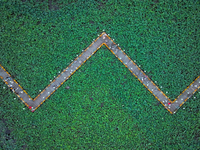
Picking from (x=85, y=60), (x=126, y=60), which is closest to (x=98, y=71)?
(x=85, y=60)

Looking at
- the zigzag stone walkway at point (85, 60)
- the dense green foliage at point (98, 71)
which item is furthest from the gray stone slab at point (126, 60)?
the dense green foliage at point (98, 71)

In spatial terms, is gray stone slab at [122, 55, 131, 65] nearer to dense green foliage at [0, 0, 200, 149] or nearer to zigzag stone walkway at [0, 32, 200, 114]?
zigzag stone walkway at [0, 32, 200, 114]

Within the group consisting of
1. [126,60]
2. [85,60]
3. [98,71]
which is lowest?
[126,60]

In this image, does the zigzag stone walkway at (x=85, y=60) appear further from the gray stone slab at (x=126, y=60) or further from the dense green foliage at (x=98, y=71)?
the dense green foliage at (x=98, y=71)

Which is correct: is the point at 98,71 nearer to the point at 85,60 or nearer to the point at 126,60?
the point at 85,60

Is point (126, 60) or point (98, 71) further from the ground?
point (98, 71)
